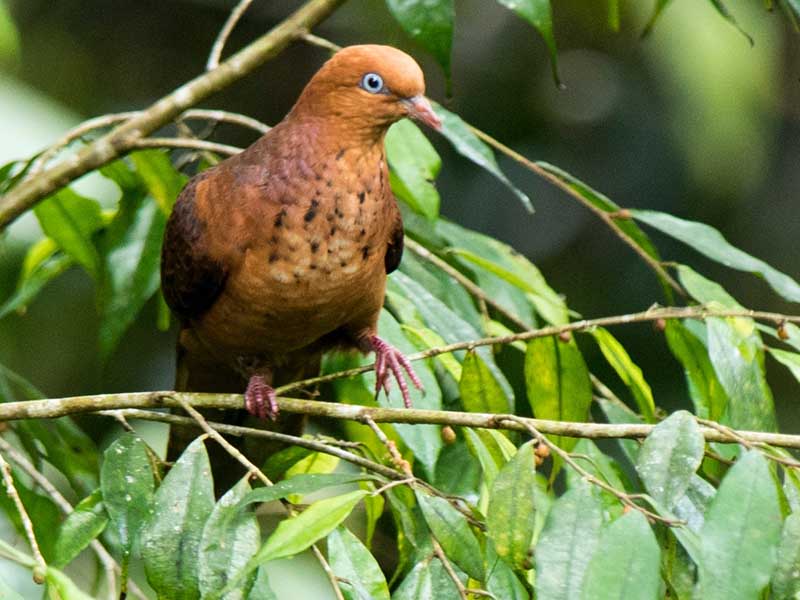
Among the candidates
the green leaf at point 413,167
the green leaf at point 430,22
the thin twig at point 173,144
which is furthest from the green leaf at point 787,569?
the thin twig at point 173,144

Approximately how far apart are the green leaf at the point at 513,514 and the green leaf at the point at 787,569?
0.35 meters

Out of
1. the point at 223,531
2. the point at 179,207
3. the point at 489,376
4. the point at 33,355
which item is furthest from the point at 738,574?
the point at 33,355

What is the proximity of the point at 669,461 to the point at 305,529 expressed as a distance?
1.79 feet

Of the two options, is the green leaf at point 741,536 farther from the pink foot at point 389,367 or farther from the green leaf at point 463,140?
the green leaf at point 463,140

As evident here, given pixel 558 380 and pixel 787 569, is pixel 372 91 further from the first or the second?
pixel 787 569

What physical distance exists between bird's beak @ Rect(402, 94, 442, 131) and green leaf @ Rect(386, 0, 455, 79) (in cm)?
27

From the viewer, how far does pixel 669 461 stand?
6.22 feet

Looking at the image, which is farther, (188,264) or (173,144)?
(188,264)

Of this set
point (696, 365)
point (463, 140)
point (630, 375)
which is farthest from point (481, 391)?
point (463, 140)

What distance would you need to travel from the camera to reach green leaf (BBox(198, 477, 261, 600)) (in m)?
1.88

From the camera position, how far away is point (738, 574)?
5.52ft

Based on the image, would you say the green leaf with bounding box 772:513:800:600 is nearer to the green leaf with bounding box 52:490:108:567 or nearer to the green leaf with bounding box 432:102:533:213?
the green leaf with bounding box 52:490:108:567

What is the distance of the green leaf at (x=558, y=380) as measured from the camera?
2641 mm

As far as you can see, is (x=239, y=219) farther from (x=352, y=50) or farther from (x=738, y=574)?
(x=738, y=574)
